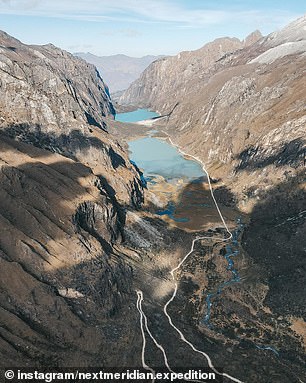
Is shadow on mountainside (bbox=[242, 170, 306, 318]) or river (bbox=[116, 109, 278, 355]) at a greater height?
shadow on mountainside (bbox=[242, 170, 306, 318])

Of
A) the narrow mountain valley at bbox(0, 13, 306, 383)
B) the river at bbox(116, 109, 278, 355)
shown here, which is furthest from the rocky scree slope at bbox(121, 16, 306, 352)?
the river at bbox(116, 109, 278, 355)

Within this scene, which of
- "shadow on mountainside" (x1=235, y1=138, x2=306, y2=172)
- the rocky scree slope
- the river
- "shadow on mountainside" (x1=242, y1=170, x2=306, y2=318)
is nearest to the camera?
"shadow on mountainside" (x1=242, y1=170, x2=306, y2=318)

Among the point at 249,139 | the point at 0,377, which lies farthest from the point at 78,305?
the point at 249,139

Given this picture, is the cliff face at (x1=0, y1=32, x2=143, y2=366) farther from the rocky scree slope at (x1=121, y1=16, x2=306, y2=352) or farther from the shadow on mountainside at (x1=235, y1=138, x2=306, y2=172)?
the shadow on mountainside at (x1=235, y1=138, x2=306, y2=172)

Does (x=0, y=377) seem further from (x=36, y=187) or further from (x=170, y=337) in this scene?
(x=36, y=187)

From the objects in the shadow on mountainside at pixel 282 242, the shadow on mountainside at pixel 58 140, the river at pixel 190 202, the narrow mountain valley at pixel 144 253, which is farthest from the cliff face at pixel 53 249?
the shadow on mountainside at pixel 282 242

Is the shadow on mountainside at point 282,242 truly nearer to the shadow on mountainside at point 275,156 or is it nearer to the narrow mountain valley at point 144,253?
the narrow mountain valley at point 144,253

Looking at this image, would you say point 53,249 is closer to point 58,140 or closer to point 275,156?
point 58,140

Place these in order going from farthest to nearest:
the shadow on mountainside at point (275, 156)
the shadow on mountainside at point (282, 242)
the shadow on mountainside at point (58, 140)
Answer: the shadow on mountainside at point (275, 156), the shadow on mountainside at point (58, 140), the shadow on mountainside at point (282, 242)
